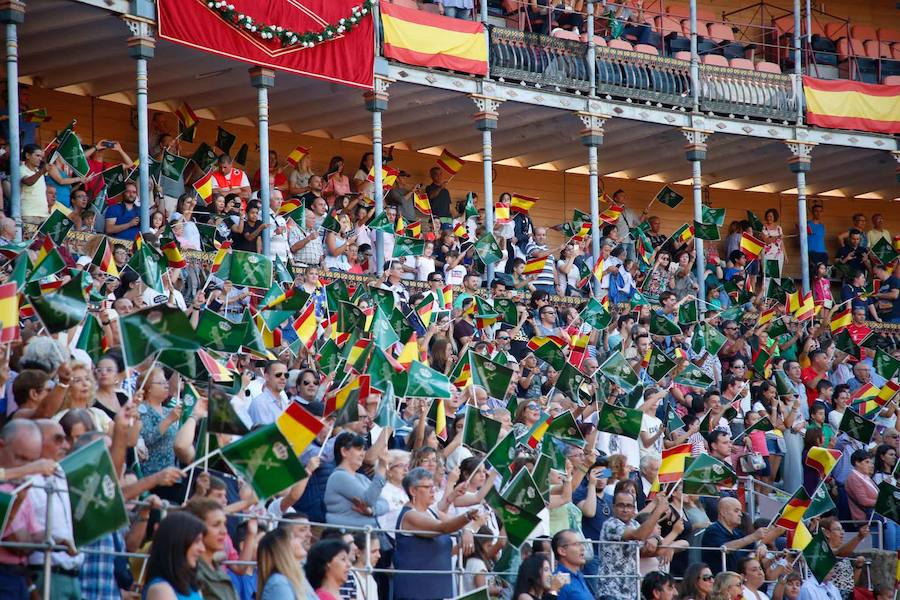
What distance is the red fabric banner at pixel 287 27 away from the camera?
18.6 metres

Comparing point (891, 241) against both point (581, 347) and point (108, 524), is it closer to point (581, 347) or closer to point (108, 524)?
point (581, 347)

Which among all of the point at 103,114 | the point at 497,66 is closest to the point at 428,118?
the point at 497,66

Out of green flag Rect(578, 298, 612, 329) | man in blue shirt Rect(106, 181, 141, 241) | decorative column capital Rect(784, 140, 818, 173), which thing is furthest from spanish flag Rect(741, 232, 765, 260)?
man in blue shirt Rect(106, 181, 141, 241)

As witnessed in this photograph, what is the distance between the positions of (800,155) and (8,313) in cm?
1918

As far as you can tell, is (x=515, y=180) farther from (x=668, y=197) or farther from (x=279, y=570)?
(x=279, y=570)

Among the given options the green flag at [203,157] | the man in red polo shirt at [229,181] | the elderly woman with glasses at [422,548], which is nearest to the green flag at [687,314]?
the man in red polo shirt at [229,181]

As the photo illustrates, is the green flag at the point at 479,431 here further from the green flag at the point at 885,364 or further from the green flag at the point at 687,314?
the green flag at the point at 885,364

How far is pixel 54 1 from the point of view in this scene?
17750 millimetres

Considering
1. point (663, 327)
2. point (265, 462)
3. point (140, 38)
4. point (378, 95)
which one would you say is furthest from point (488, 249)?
point (265, 462)

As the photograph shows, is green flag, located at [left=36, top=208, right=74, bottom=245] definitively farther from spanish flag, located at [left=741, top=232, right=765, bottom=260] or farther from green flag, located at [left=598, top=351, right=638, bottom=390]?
spanish flag, located at [left=741, top=232, right=765, bottom=260]

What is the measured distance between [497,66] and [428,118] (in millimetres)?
1927

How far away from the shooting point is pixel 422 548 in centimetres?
951

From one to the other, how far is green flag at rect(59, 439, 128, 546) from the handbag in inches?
413

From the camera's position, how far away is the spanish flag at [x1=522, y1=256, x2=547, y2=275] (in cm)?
2075
